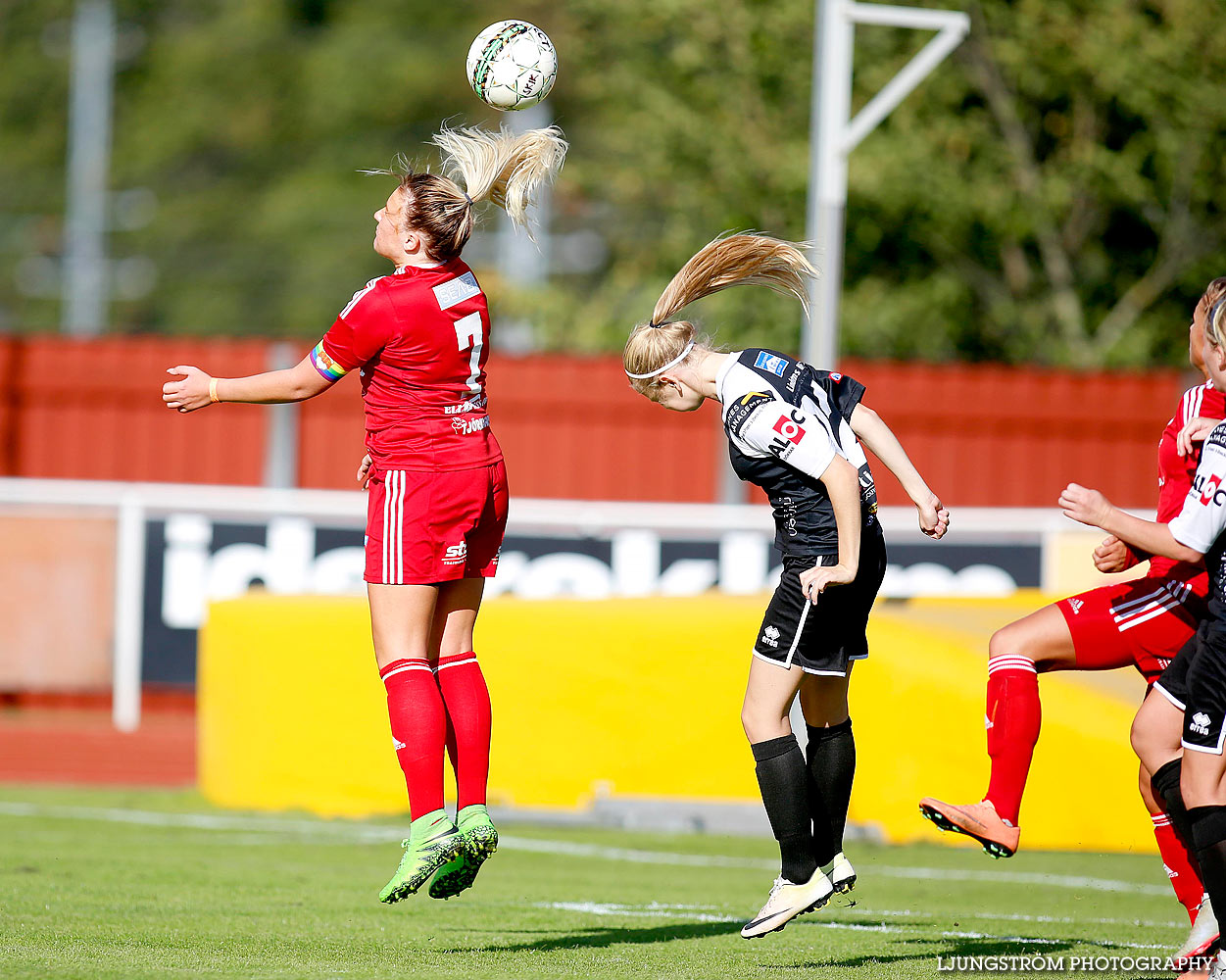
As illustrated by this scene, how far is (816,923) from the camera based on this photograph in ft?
21.8

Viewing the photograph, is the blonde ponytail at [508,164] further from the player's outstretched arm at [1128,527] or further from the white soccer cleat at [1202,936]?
Answer: the white soccer cleat at [1202,936]

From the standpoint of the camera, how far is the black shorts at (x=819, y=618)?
18.1ft

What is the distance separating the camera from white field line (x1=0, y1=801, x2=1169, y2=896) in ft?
27.5

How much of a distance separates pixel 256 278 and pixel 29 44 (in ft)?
41.4

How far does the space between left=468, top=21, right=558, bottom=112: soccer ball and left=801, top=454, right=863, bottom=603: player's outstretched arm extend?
182 centimetres

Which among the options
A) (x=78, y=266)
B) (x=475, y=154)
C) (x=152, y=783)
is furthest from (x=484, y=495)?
(x=78, y=266)

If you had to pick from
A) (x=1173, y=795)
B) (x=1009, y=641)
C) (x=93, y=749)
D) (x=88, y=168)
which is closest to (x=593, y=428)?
(x=93, y=749)

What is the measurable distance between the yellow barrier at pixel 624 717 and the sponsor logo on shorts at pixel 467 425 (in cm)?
417

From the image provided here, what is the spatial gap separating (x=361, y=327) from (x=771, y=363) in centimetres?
138

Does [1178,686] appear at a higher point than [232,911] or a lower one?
higher

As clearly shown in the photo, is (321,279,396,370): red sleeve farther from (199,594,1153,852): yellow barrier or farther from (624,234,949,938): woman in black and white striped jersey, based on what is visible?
(199,594,1153,852): yellow barrier

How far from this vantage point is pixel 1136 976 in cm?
541

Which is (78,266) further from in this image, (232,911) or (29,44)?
(232,911)

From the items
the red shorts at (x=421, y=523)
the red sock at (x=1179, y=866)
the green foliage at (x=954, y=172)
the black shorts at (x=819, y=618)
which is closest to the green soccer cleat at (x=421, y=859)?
the red shorts at (x=421, y=523)
